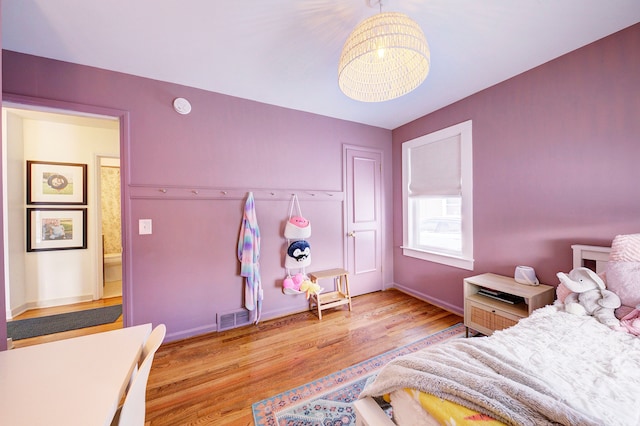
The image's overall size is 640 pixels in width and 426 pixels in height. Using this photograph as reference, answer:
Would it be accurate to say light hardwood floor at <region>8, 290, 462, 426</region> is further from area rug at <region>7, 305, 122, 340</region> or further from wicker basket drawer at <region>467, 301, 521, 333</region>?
wicker basket drawer at <region>467, 301, 521, 333</region>

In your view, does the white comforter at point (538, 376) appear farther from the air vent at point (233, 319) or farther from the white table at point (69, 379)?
the air vent at point (233, 319)

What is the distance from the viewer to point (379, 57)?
144 cm

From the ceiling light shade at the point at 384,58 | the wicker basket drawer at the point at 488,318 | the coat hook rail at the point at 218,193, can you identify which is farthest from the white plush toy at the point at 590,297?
the coat hook rail at the point at 218,193

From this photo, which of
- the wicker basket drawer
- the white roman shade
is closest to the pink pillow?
the wicker basket drawer

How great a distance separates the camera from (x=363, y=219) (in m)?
3.23

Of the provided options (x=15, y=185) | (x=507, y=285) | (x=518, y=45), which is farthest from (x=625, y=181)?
(x=15, y=185)

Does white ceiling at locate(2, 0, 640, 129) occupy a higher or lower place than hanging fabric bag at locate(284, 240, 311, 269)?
higher

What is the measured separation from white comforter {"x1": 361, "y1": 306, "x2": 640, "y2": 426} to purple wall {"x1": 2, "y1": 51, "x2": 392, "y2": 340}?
1885mm

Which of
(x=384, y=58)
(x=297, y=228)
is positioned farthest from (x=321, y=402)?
(x=384, y=58)

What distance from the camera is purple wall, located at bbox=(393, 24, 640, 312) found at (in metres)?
1.60

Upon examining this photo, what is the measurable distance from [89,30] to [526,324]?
3385mm

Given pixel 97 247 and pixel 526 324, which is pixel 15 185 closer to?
pixel 97 247

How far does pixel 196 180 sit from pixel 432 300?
3.05 m

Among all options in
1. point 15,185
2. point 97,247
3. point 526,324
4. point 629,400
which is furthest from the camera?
point 97,247
